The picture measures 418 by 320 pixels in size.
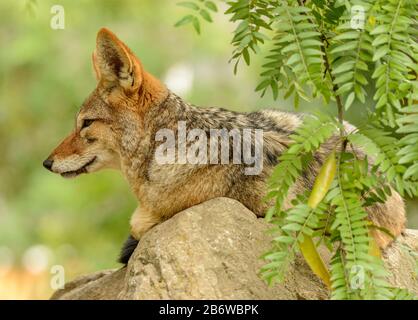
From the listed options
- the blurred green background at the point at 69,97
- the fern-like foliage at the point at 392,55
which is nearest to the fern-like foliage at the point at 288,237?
the fern-like foliage at the point at 392,55

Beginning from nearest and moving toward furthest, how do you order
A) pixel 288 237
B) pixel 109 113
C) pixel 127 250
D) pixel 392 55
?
pixel 288 237, pixel 392 55, pixel 109 113, pixel 127 250

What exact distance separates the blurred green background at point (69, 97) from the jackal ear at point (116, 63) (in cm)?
667

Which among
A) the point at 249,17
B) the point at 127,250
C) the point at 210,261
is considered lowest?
the point at 127,250

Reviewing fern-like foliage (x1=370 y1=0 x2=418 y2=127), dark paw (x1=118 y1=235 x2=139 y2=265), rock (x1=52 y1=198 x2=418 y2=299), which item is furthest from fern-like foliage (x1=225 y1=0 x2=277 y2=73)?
dark paw (x1=118 y1=235 x2=139 y2=265)

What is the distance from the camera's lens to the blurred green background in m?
13.8

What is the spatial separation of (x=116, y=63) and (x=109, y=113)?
1.26ft

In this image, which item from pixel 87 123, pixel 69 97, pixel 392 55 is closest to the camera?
pixel 392 55

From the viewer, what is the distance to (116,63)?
6207 mm

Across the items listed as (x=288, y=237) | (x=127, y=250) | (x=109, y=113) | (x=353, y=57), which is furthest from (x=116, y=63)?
(x=288, y=237)

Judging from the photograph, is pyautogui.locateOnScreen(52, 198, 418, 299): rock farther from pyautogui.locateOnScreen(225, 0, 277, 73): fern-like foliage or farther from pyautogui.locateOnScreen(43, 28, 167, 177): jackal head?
pyautogui.locateOnScreen(225, 0, 277, 73): fern-like foliage

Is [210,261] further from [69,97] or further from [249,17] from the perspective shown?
[69,97]

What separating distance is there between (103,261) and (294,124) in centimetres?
777

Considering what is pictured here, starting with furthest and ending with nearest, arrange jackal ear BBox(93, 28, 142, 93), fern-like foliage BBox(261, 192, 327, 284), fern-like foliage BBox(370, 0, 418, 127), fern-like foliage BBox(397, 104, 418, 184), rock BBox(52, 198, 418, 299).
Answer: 1. jackal ear BBox(93, 28, 142, 93)
2. rock BBox(52, 198, 418, 299)
3. fern-like foliage BBox(370, 0, 418, 127)
4. fern-like foliage BBox(261, 192, 327, 284)
5. fern-like foliage BBox(397, 104, 418, 184)

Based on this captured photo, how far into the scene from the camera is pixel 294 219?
4816 millimetres
